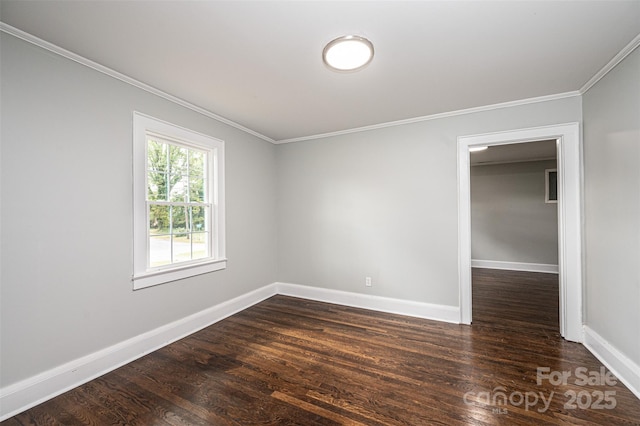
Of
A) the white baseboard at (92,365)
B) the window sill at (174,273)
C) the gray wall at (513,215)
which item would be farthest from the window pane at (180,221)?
the gray wall at (513,215)

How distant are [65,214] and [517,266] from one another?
7.65 m

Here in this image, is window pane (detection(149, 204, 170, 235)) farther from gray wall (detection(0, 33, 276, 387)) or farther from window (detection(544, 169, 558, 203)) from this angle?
window (detection(544, 169, 558, 203))

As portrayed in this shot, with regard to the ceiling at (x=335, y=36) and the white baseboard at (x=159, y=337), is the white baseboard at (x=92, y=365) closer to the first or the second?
the white baseboard at (x=159, y=337)

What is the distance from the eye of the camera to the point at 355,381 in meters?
2.08

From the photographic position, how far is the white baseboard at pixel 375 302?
3.23 m

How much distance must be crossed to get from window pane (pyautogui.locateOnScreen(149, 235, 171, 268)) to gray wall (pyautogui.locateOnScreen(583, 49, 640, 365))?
13.1 feet

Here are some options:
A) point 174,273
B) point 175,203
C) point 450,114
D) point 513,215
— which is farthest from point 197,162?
point 513,215

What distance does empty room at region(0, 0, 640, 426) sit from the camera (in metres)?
1.73

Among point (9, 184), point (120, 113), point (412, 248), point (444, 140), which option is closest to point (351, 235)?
point (412, 248)

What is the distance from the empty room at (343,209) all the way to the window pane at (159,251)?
Answer: 2 cm

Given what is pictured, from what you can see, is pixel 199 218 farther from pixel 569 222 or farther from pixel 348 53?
pixel 569 222

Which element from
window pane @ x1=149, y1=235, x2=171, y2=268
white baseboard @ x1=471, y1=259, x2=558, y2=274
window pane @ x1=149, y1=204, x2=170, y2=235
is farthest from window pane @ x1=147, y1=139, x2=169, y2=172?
white baseboard @ x1=471, y1=259, x2=558, y2=274

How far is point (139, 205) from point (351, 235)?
257cm

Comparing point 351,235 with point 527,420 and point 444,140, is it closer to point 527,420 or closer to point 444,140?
point 444,140
